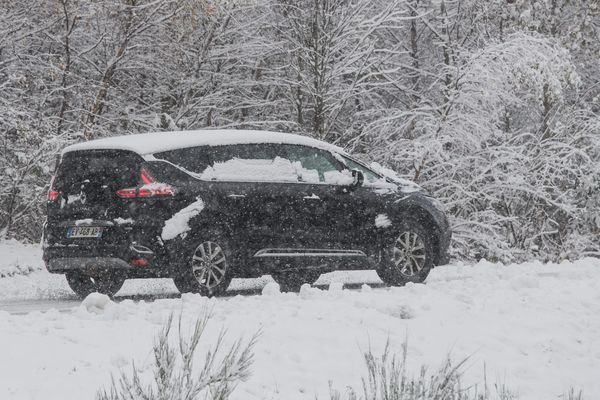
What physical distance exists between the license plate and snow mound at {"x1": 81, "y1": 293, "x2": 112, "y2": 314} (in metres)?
1.86

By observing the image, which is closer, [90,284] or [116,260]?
[116,260]

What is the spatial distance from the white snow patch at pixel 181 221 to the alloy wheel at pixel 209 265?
31 cm

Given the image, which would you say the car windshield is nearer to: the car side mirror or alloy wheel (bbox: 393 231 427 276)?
the car side mirror

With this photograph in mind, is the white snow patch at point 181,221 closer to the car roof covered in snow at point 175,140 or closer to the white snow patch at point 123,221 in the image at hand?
the white snow patch at point 123,221

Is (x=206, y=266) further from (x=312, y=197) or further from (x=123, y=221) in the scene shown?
(x=312, y=197)

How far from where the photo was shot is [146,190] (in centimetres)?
949

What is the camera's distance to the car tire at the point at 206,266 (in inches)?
379

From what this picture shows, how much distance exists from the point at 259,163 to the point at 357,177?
1248 millimetres

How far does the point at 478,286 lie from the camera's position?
34.0 ft

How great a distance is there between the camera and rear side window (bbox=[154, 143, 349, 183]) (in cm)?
994

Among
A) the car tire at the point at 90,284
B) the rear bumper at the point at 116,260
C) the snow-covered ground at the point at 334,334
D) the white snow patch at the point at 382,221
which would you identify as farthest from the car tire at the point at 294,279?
the rear bumper at the point at 116,260

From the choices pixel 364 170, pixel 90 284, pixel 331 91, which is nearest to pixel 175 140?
pixel 90 284

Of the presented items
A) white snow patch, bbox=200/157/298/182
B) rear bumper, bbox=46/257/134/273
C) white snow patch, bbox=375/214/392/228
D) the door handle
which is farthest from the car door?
rear bumper, bbox=46/257/134/273

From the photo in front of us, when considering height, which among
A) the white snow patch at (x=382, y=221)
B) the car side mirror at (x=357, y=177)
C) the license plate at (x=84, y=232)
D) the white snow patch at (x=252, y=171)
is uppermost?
the white snow patch at (x=252, y=171)
